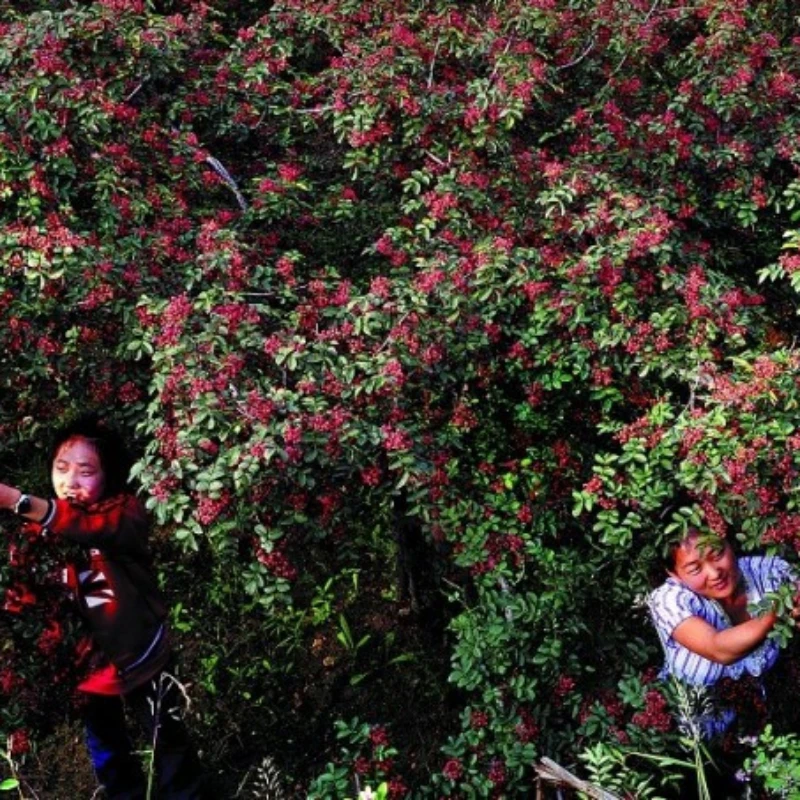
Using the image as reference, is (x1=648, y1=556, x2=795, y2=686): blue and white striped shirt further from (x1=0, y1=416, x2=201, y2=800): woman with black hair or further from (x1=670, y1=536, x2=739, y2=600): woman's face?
(x1=0, y1=416, x2=201, y2=800): woman with black hair

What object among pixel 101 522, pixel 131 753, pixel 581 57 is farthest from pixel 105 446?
pixel 581 57

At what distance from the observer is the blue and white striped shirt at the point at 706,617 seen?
10.9 ft

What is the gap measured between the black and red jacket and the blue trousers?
115 mm

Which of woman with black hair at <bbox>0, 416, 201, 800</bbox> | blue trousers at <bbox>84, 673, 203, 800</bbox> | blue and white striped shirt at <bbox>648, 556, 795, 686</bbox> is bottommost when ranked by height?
blue trousers at <bbox>84, 673, 203, 800</bbox>

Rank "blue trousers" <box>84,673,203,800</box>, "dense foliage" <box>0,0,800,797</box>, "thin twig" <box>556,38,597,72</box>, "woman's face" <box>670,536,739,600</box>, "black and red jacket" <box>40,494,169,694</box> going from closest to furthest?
"dense foliage" <box>0,0,800,797</box> → "woman's face" <box>670,536,739,600</box> → "black and red jacket" <box>40,494,169,694</box> → "blue trousers" <box>84,673,203,800</box> → "thin twig" <box>556,38,597,72</box>

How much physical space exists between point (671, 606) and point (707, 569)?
163 millimetres

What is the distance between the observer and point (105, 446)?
3.68 metres

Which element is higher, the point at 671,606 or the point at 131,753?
the point at 671,606

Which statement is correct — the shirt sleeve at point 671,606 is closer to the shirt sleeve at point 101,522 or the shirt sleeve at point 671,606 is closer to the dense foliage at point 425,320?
the dense foliage at point 425,320

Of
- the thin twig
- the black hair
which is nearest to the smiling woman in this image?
the black hair

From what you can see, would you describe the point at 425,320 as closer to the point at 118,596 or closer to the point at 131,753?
the point at 118,596

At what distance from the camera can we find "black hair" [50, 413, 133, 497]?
3648mm

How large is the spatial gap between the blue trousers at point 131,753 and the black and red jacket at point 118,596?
0.11 meters

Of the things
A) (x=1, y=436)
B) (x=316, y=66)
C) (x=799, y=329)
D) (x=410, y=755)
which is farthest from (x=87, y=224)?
(x=799, y=329)
